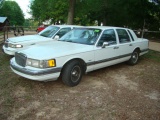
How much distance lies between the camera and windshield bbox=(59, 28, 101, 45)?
5.79m

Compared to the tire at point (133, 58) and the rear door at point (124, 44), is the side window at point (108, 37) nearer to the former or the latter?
the rear door at point (124, 44)

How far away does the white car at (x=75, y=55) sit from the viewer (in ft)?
14.8

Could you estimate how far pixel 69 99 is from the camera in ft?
14.5

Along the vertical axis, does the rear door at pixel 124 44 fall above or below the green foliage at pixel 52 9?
below

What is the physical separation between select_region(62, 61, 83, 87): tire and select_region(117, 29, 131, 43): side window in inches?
88.4

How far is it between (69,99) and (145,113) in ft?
5.49

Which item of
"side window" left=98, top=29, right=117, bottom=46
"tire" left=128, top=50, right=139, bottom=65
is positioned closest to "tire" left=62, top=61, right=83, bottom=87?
"side window" left=98, top=29, right=117, bottom=46

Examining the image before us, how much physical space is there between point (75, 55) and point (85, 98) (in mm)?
1164

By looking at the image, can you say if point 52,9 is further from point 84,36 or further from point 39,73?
point 39,73

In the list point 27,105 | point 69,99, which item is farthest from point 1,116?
point 69,99

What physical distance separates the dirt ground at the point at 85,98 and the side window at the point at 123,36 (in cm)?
130

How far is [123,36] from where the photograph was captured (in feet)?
22.6

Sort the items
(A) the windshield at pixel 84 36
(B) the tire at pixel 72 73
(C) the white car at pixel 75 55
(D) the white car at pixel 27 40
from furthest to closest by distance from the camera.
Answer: (D) the white car at pixel 27 40 < (A) the windshield at pixel 84 36 < (B) the tire at pixel 72 73 < (C) the white car at pixel 75 55

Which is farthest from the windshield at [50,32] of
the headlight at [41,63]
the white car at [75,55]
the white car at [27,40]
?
the headlight at [41,63]
